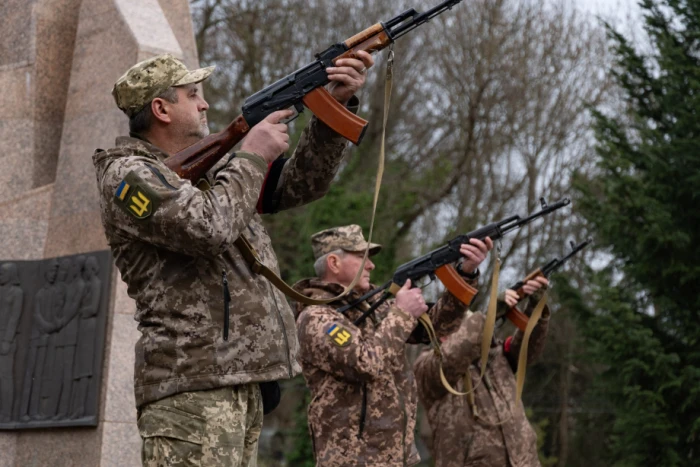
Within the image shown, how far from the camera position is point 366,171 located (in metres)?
17.8

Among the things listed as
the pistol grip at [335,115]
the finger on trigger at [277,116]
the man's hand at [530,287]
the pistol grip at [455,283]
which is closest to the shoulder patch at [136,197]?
the finger on trigger at [277,116]

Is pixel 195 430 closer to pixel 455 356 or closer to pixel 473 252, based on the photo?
pixel 473 252

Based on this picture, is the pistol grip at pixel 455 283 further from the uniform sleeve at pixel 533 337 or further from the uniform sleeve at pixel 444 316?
the uniform sleeve at pixel 533 337

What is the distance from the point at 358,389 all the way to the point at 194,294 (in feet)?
8.11

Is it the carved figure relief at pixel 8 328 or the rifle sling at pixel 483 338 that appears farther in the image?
the rifle sling at pixel 483 338

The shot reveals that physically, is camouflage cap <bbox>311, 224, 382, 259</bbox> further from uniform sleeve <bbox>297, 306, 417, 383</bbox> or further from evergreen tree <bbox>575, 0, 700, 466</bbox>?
evergreen tree <bbox>575, 0, 700, 466</bbox>

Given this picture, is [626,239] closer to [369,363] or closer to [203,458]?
[369,363]

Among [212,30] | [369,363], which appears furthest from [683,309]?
[212,30]

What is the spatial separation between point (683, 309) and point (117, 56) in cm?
671

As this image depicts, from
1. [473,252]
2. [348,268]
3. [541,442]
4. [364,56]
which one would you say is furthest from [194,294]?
[541,442]

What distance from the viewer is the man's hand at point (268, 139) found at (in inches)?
146

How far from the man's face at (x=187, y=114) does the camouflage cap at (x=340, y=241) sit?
8.39 ft

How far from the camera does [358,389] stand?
5.86 meters

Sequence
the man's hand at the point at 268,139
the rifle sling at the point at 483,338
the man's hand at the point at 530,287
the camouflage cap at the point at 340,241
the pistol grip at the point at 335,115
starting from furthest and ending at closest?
the man's hand at the point at 530,287 < the rifle sling at the point at 483,338 < the camouflage cap at the point at 340,241 < the pistol grip at the point at 335,115 < the man's hand at the point at 268,139
